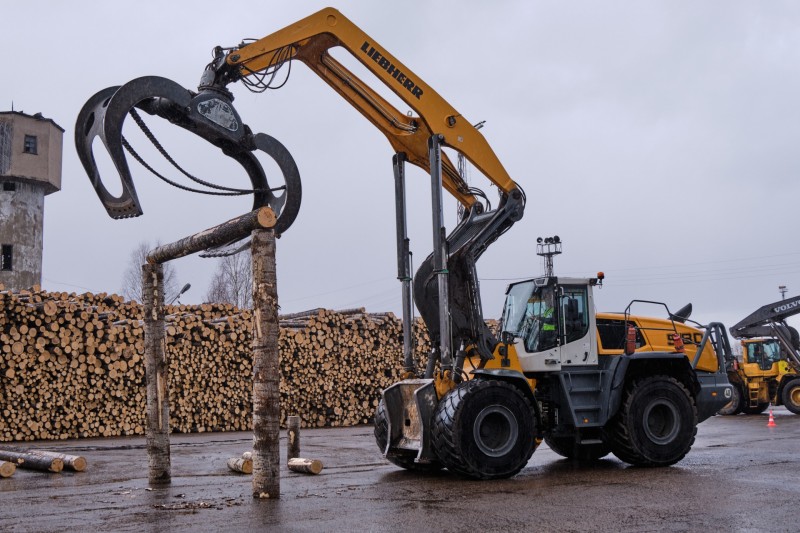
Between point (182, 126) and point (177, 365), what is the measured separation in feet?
33.6

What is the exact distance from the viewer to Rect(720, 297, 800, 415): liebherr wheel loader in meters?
23.9

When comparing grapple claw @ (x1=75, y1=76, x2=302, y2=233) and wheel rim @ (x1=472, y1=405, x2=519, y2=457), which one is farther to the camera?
wheel rim @ (x1=472, y1=405, x2=519, y2=457)

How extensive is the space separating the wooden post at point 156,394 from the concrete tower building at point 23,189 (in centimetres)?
2956

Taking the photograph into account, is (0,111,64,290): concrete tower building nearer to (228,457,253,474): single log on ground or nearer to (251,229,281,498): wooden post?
(228,457,253,474): single log on ground

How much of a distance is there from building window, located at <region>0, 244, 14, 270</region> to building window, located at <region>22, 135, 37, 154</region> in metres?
4.09

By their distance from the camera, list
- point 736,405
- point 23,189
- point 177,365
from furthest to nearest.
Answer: point 23,189 → point 736,405 → point 177,365

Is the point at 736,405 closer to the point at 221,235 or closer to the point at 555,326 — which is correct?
the point at 555,326

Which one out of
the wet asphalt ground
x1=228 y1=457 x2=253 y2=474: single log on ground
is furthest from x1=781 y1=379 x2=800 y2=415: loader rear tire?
x1=228 y1=457 x2=253 y2=474: single log on ground

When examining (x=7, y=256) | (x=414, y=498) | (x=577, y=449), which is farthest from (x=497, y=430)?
(x=7, y=256)

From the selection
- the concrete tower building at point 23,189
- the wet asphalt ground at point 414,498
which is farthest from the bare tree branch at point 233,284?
the wet asphalt ground at point 414,498

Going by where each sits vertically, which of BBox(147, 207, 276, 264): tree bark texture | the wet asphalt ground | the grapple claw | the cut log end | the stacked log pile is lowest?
the wet asphalt ground

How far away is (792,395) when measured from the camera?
77.2 feet

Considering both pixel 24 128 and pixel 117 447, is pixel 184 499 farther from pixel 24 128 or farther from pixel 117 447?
pixel 24 128

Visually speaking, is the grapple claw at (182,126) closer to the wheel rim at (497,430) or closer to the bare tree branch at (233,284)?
the wheel rim at (497,430)
